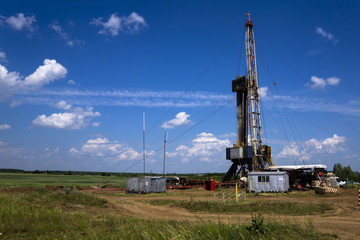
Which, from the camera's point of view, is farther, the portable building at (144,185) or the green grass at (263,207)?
the portable building at (144,185)

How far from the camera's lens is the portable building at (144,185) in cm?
4506

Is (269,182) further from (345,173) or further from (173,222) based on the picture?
(345,173)

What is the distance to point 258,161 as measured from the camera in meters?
54.3

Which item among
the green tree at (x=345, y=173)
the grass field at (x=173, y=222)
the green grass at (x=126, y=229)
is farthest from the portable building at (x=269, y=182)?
the green tree at (x=345, y=173)

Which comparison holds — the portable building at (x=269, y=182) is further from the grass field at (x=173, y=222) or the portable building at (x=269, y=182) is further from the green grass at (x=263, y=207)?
the grass field at (x=173, y=222)

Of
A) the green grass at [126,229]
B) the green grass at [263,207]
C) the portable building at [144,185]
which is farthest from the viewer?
the portable building at [144,185]

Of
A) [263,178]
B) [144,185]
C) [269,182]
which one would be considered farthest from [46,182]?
[269,182]

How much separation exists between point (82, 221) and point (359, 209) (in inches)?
886

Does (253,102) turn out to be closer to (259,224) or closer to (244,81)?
(244,81)

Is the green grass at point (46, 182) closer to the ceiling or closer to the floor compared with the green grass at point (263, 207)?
closer to the floor

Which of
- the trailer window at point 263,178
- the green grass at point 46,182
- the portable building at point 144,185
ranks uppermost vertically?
the trailer window at point 263,178

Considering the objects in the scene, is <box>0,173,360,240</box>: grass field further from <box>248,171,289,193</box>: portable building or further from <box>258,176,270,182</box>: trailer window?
<box>258,176,270,182</box>: trailer window

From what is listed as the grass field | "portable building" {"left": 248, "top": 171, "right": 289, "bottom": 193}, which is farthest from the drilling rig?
the grass field

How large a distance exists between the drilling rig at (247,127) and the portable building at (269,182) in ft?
32.0
